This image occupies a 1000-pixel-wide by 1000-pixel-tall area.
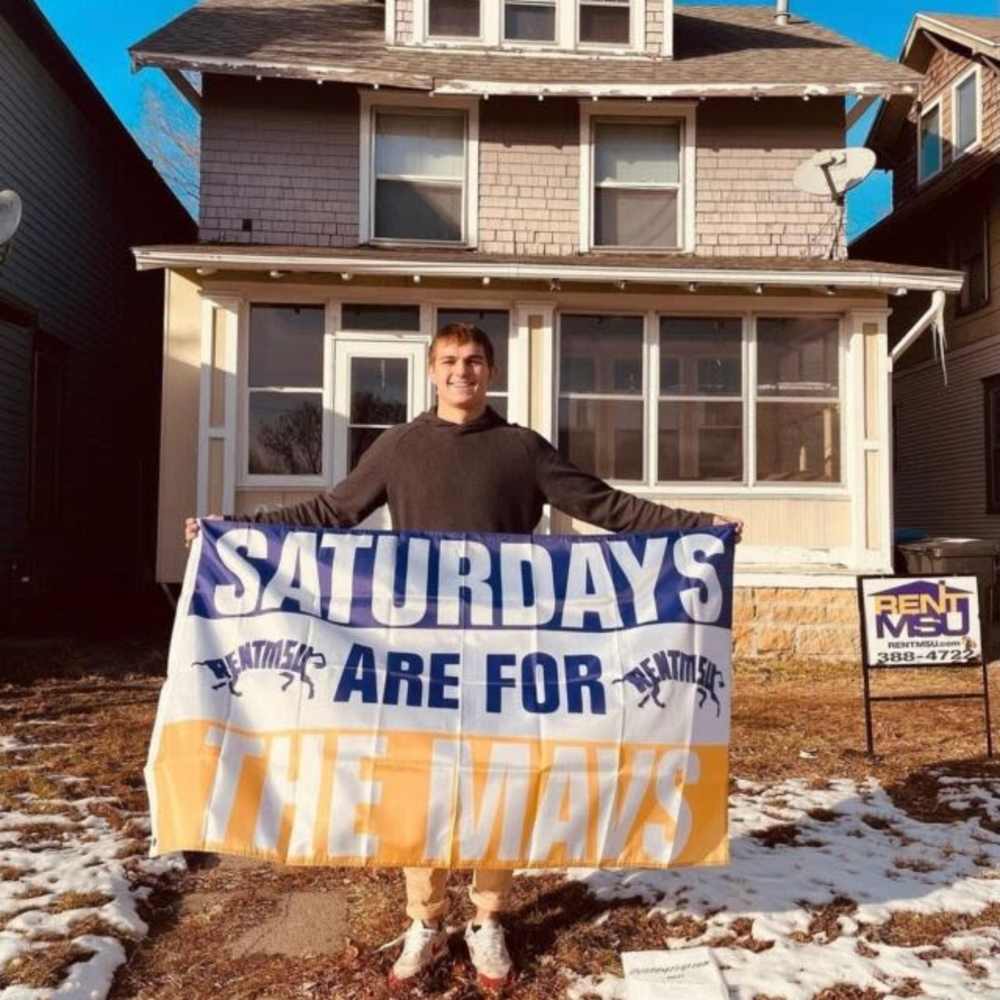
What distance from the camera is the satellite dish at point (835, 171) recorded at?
31.6 feet

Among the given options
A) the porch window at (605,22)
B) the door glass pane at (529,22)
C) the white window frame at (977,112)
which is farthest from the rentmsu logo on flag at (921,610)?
the white window frame at (977,112)

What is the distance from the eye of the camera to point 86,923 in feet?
10.6

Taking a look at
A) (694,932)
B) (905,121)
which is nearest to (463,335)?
(694,932)

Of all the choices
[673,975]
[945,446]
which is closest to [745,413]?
[945,446]

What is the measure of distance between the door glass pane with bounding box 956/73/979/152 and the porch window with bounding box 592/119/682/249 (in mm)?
6783

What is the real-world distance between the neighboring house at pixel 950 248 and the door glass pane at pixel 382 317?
892 cm

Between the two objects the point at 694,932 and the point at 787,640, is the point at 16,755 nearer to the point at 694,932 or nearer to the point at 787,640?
the point at 694,932

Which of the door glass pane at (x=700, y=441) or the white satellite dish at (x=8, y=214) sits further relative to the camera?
the door glass pane at (x=700, y=441)

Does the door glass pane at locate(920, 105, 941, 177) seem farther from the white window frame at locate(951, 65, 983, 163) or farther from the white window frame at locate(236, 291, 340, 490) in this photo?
the white window frame at locate(236, 291, 340, 490)

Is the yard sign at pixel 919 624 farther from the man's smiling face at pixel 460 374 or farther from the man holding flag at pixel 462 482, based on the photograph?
the man's smiling face at pixel 460 374

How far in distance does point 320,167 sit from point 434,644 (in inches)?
335

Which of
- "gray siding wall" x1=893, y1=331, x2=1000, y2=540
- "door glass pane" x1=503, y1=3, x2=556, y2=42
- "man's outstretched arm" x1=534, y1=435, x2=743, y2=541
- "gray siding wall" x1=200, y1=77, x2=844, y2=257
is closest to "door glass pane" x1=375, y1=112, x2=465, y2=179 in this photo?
"gray siding wall" x1=200, y1=77, x2=844, y2=257

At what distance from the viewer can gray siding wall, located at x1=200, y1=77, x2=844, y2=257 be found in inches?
399

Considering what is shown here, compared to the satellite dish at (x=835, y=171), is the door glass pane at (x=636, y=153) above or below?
above
